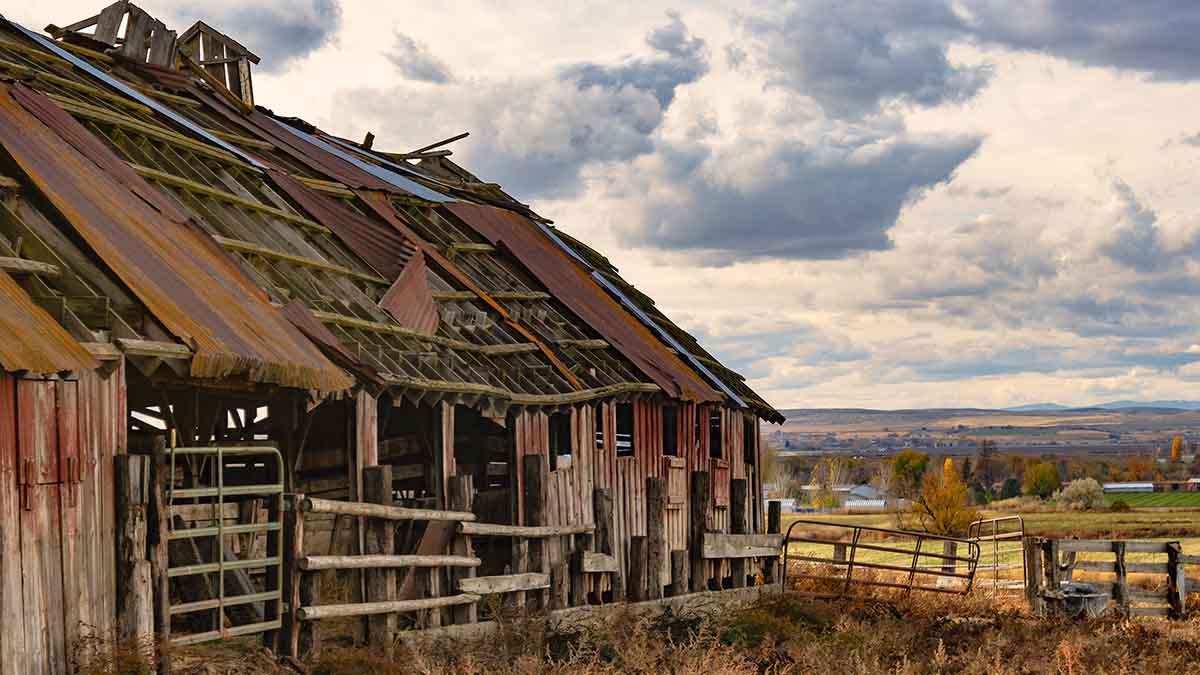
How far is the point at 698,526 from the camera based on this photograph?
24.6 m

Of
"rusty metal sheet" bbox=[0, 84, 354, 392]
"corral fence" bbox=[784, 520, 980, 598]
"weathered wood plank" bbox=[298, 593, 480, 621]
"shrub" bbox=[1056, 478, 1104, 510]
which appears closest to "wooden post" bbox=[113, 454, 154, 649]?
"rusty metal sheet" bbox=[0, 84, 354, 392]

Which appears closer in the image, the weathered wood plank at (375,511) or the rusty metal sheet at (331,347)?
the weathered wood plank at (375,511)

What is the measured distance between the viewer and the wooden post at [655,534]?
75.6 feet

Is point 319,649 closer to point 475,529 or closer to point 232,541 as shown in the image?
point 232,541

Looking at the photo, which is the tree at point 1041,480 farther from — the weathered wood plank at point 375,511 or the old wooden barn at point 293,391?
the weathered wood plank at point 375,511

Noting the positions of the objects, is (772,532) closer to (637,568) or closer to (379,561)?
(637,568)

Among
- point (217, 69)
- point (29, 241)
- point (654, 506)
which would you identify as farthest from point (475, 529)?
point (217, 69)

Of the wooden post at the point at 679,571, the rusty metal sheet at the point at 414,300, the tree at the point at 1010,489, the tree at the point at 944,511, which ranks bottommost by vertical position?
the tree at the point at 1010,489

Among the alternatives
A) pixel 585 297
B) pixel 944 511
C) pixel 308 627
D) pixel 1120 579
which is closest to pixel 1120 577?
pixel 1120 579

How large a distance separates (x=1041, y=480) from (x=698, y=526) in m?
150

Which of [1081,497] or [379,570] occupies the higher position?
[379,570]

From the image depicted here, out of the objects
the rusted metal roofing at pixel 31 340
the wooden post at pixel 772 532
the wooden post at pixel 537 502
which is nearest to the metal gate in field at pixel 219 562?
the rusted metal roofing at pixel 31 340

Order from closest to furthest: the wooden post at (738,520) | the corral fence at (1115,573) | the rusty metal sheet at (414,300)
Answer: the rusty metal sheet at (414,300)
the wooden post at (738,520)
the corral fence at (1115,573)

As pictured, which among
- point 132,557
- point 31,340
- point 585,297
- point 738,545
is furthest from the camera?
point 585,297
